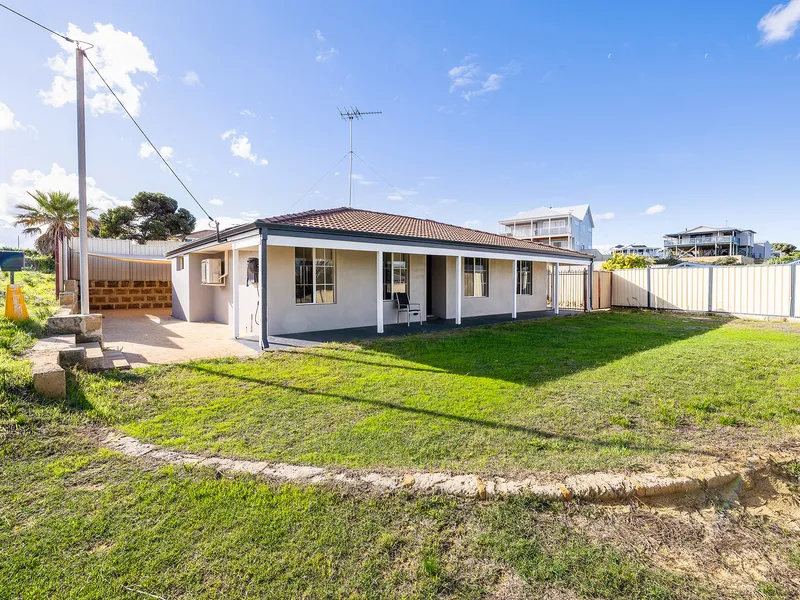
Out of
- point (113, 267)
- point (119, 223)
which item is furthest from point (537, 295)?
point (119, 223)

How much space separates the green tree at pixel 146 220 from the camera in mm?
34969

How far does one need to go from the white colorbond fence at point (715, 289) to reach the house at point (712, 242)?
55.1 meters

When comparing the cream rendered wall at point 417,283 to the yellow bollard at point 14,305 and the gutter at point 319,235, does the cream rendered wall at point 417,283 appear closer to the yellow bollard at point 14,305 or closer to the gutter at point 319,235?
the gutter at point 319,235

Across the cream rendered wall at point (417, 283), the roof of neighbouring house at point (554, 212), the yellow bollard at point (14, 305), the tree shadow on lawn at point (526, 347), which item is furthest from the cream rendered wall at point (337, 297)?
the roof of neighbouring house at point (554, 212)

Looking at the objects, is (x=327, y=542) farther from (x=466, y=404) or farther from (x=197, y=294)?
(x=197, y=294)

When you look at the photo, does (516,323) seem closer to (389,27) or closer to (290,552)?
(389,27)

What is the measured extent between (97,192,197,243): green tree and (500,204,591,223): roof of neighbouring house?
3708 cm

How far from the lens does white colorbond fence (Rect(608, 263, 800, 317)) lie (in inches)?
543

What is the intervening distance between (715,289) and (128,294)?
24672 millimetres

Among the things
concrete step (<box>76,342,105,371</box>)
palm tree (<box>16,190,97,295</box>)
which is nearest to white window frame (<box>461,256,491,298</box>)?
concrete step (<box>76,342,105,371</box>)

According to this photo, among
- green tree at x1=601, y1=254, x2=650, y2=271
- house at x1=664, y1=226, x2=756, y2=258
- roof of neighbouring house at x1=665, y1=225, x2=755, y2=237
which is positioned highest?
roof of neighbouring house at x1=665, y1=225, x2=755, y2=237

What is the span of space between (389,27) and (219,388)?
12310 millimetres

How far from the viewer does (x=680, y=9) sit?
10.4m

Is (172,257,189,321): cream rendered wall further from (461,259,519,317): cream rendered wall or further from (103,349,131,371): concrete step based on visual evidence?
(461,259,519,317): cream rendered wall
